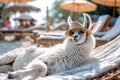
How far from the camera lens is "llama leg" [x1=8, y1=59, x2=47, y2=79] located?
2.70m

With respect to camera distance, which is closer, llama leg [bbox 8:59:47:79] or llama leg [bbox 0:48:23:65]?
llama leg [bbox 8:59:47:79]

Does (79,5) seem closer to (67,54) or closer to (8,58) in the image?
(8,58)

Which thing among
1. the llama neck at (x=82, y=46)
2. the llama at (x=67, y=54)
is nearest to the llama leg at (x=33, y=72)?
the llama at (x=67, y=54)

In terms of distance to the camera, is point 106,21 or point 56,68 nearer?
point 56,68

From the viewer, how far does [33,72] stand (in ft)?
9.12

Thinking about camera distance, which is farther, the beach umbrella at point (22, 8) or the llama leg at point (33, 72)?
the beach umbrella at point (22, 8)

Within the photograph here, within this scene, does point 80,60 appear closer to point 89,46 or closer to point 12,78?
point 89,46

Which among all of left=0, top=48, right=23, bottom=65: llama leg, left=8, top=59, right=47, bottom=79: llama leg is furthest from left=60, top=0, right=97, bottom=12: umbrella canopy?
left=8, top=59, right=47, bottom=79: llama leg

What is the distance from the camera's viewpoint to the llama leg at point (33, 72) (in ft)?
8.87

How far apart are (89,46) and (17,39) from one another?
32.6 feet

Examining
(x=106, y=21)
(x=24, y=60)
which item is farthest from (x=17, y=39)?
(x=24, y=60)

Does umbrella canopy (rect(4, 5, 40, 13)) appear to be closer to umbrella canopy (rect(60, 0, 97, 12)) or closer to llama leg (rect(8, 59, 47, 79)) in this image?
umbrella canopy (rect(60, 0, 97, 12))

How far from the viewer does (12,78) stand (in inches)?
106

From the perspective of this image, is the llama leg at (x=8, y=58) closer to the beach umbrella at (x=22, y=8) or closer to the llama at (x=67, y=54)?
the llama at (x=67, y=54)
